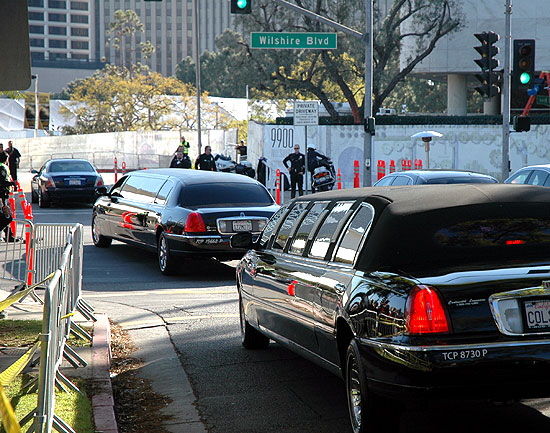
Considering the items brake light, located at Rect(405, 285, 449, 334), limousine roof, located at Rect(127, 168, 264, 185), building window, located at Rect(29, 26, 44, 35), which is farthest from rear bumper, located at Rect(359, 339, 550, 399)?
building window, located at Rect(29, 26, 44, 35)

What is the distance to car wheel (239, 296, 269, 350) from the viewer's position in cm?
898

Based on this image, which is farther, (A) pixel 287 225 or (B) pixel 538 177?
(B) pixel 538 177

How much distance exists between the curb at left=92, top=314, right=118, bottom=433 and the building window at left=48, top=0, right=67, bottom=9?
646 feet

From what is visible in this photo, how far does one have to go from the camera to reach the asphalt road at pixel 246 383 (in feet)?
21.1

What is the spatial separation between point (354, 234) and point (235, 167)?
33311 millimetres

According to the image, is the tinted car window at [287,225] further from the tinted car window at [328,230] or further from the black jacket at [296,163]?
the black jacket at [296,163]

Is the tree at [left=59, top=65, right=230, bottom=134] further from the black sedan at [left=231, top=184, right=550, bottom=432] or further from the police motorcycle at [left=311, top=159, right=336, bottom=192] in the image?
the black sedan at [left=231, top=184, right=550, bottom=432]

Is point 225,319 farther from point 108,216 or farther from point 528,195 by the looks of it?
point 108,216

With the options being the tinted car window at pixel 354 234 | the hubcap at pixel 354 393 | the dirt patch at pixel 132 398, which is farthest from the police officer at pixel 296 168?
the hubcap at pixel 354 393

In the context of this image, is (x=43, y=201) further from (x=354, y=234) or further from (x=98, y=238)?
(x=354, y=234)

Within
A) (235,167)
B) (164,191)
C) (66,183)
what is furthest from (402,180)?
(235,167)

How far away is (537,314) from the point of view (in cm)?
550

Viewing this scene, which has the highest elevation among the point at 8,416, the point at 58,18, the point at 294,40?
the point at 58,18

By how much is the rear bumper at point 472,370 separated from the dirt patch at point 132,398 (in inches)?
75.3
